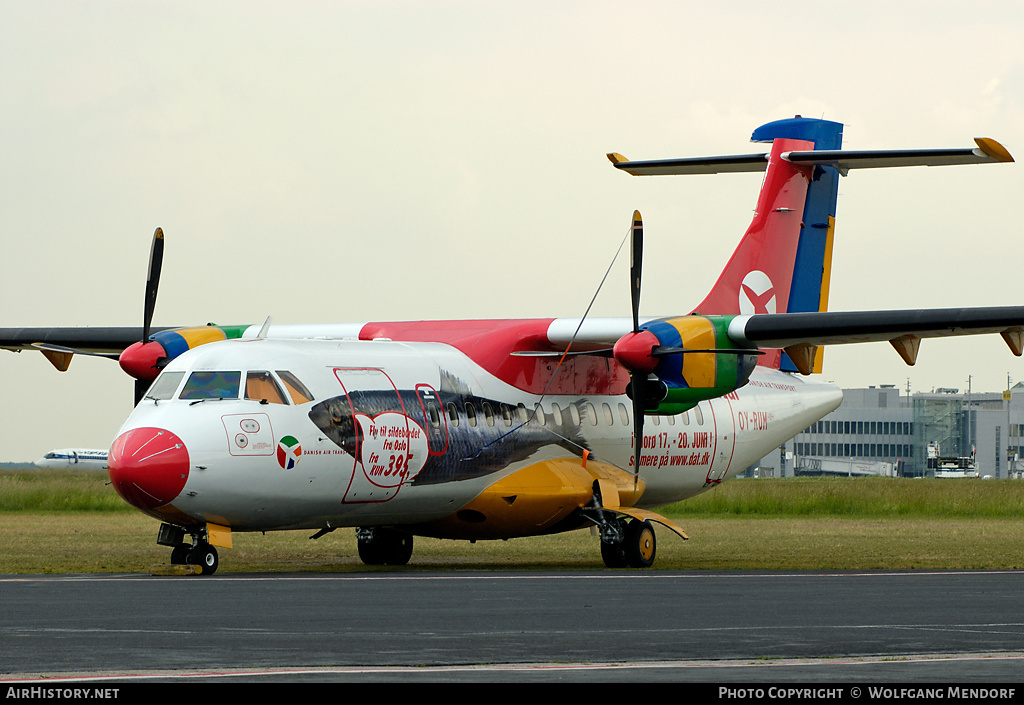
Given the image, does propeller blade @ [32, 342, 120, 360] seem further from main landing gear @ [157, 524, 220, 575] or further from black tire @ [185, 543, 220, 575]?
black tire @ [185, 543, 220, 575]

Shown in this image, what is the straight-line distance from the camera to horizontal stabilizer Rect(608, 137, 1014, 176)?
77.3ft

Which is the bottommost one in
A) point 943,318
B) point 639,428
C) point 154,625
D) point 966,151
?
point 154,625

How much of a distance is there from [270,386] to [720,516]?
22322 millimetres

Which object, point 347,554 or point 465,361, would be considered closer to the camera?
point 465,361

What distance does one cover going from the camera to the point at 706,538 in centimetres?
2838

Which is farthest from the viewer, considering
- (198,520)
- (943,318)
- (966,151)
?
(966,151)

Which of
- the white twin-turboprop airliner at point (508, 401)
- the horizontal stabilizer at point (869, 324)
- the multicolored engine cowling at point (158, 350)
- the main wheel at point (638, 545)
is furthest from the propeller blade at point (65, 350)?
the horizontal stabilizer at point (869, 324)

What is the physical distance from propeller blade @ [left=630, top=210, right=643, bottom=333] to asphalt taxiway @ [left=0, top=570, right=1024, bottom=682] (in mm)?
4593

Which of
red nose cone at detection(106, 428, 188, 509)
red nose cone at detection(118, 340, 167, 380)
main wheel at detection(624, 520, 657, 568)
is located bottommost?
main wheel at detection(624, 520, 657, 568)

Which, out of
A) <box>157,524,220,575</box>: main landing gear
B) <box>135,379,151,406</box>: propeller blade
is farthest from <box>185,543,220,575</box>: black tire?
<box>135,379,151,406</box>: propeller blade

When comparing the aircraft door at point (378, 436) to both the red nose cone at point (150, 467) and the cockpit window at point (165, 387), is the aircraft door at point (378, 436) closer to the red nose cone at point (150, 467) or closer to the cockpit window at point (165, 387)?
the cockpit window at point (165, 387)
